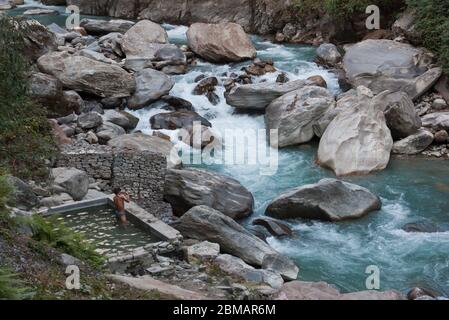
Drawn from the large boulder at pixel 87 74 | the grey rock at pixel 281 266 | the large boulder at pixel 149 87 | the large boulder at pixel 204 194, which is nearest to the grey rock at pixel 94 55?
the large boulder at pixel 87 74

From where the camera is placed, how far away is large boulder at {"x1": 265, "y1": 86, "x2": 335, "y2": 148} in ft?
65.5

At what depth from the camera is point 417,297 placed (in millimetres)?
11727

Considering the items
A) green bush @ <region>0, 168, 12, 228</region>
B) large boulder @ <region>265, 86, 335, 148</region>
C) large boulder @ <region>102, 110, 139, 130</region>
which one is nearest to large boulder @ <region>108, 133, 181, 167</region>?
large boulder @ <region>102, 110, 139, 130</region>

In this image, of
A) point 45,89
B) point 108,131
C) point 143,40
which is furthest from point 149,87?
point 143,40

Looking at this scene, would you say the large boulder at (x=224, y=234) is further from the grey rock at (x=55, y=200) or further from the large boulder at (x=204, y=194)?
the grey rock at (x=55, y=200)

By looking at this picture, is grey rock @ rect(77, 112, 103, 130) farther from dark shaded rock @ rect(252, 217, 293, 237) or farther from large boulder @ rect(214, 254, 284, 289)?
large boulder @ rect(214, 254, 284, 289)

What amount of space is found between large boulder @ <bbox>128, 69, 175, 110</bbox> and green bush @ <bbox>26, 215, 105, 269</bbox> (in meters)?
10.2

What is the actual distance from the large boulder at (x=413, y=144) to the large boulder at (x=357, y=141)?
477 mm

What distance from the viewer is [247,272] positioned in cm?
1182

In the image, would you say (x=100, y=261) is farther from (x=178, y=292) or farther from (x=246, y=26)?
(x=246, y=26)

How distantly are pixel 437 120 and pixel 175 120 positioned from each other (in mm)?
8048

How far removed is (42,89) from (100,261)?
9.07 m

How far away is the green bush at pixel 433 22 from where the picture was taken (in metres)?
22.5
